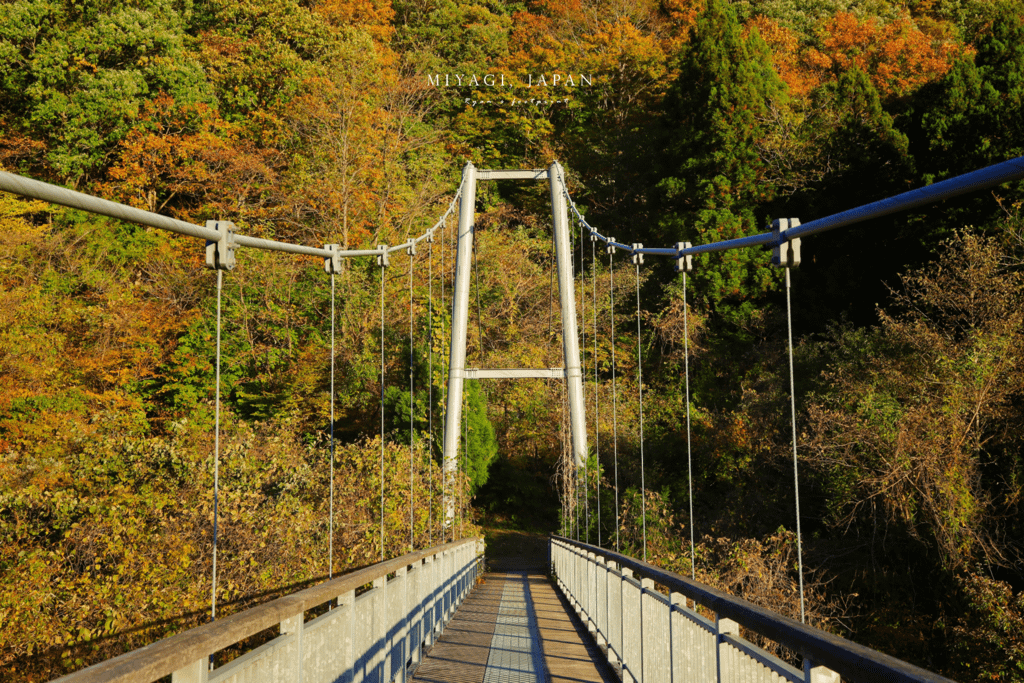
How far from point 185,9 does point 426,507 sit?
17412 millimetres

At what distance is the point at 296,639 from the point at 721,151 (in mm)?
21049

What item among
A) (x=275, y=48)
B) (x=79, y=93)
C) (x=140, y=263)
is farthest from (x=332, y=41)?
(x=140, y=263)

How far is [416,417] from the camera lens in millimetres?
18781

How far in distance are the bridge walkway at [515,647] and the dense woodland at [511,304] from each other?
210cm

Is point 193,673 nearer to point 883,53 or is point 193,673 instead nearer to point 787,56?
point 883,53

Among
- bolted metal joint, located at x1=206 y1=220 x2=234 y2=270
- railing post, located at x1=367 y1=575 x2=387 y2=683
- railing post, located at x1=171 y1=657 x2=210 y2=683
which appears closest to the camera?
railing post, located at x1=171 y1=657 x2=210 y2=683

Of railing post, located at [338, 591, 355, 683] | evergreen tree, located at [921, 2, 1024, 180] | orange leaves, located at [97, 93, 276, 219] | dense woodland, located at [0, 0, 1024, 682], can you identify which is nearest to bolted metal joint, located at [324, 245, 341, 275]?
railing post, located at [338, 591, 355, 683]

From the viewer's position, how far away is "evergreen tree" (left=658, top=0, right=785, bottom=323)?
2131 centimetres

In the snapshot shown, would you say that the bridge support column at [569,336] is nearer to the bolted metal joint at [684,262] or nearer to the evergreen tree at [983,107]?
the evergreen tree at [983,107]

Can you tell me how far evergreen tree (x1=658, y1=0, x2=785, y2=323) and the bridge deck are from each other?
43.5 feet

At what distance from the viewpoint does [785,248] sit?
394cm

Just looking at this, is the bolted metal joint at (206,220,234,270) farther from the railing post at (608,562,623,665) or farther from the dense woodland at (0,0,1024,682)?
the dense woodland at (0,0,1024,682)

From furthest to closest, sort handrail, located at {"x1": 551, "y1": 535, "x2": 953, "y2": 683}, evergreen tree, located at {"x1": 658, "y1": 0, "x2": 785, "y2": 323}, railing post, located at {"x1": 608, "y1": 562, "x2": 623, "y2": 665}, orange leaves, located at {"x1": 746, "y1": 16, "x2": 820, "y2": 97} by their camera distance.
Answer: orange leaves, located at {"x1": 746, "y1": 16, "x2": 820, "y2": 97} → evergreen tree, located at {"x1": 658, "y1": 0, "x2": 785, "y2": 323} → railing post, located at {"x1": 608, "y1": 562, "x2": 623, "y2": 665} → handrail, located at {"x1": 551, "y1": 535, "x2": 953, "y2": 683}

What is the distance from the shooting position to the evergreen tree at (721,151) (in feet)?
69.9
